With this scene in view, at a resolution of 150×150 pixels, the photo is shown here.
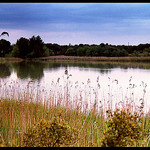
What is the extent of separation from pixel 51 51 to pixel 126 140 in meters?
68.1

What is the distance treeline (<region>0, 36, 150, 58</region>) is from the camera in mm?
55625

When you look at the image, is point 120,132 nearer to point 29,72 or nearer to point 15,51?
point 29,72

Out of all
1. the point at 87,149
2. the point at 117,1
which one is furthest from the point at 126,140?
the point at 117,1

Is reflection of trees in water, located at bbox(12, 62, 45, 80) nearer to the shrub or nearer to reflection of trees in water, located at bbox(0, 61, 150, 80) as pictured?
reflection of trees in water, located at bbox(0, 61, 150, 80)

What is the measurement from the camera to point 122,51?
6297cm

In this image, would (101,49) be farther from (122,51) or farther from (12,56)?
(12,56)

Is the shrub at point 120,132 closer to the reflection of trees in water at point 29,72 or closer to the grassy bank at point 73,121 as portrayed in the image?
the grassy bank at point 73,121

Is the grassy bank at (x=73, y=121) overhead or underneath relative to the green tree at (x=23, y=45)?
underneath

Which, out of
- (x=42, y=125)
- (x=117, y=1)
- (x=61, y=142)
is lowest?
(x=61, y=142)

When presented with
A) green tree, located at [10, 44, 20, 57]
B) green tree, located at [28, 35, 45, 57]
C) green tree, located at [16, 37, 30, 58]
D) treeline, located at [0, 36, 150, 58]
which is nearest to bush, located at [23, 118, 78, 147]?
treeline, located at [0, 36, 150, 58]

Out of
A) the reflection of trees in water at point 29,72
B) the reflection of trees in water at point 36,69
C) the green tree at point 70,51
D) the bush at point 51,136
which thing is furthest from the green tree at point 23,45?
the bush at point 51,136

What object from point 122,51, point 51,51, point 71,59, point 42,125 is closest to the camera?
point 42,125

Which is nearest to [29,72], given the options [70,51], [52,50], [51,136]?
[51,136]

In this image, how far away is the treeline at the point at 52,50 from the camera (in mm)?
55625
